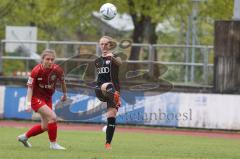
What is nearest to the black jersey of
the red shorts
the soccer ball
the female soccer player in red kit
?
the female soccer player in red kit

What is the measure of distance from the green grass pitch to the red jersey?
3.43 ft

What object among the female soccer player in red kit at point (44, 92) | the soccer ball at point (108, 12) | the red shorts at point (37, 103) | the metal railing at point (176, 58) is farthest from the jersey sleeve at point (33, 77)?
the metal railing at point (176, 58)

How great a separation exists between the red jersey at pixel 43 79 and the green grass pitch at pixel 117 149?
105 cm

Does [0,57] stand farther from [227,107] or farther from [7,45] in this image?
[227,107]

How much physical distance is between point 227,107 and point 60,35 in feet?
98.2

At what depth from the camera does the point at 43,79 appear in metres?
14.0

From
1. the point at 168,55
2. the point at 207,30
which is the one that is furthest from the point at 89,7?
the point at 207,30

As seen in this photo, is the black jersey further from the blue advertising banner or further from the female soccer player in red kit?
the blue advertising banner

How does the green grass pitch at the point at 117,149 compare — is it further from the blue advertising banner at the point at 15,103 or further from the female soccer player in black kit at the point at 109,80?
the blue advertising banner at the point at 15,103

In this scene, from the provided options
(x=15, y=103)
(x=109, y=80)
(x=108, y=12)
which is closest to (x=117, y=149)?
(x=109, y=80)

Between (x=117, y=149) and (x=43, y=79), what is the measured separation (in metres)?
1.97

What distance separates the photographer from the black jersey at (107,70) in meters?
14.2

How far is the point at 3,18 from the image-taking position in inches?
1622

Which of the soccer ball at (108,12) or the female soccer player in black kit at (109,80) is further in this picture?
the soccer ball at (108,12)
